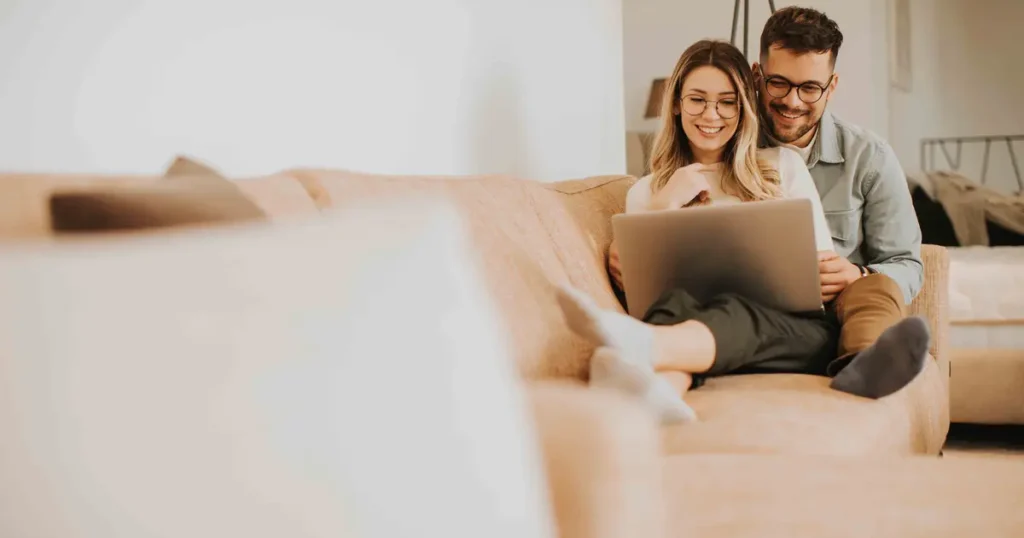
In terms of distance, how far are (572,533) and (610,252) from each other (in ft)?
4.72

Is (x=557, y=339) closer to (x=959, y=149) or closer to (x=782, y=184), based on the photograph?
(x=782, y=184)

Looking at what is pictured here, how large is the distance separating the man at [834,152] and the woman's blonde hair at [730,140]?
10 cm

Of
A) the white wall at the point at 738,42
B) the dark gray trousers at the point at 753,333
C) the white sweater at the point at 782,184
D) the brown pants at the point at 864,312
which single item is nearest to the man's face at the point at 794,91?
the white sweater at the point at 782,184

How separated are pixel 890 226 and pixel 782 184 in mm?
288

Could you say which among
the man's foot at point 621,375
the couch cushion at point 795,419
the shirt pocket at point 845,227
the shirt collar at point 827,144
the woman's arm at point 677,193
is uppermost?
the shirt collar at point 827,144

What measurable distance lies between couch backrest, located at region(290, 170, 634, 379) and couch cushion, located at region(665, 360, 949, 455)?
214 mm

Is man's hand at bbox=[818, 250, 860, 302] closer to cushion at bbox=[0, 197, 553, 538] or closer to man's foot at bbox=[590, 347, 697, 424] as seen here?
man's foot at bbox=[590, 347, 697, 424]

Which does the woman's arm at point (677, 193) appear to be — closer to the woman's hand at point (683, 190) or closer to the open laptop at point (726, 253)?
the woman's hand at point (683, 190)

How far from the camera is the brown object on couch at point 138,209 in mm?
740

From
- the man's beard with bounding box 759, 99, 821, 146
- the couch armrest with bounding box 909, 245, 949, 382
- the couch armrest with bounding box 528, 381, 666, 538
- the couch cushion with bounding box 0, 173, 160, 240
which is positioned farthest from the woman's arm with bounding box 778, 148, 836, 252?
the couch cushion with bounding box 0, 173, 160, 240

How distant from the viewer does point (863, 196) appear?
90.2 inches

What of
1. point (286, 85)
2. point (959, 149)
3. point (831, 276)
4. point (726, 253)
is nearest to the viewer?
point (286, 85)

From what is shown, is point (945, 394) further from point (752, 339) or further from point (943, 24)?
point (943, 24)

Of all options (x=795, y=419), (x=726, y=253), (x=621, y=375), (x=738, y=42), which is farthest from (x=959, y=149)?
(x=621, y=375)
